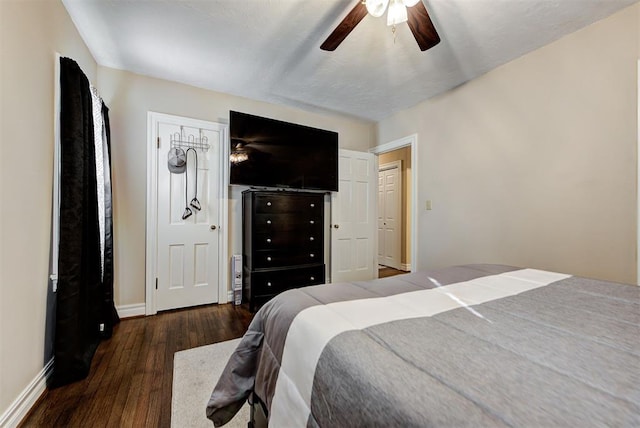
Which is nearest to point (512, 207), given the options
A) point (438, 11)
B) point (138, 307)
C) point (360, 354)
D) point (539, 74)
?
point (539, 74)

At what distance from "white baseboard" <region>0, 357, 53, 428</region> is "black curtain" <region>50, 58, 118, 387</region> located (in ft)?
0.18

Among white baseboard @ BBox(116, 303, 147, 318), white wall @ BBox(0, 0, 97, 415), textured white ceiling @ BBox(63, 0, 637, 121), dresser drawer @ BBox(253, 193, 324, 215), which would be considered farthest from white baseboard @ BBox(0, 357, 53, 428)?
textured white ceiling @ BBox(63, 0, 637, 121)

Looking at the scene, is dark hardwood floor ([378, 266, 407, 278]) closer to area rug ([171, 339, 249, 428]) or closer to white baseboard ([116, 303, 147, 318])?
area rug ([171, 339, 249, 428])

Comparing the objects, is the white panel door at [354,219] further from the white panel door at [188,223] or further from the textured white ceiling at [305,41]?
the white panel door at [188,223]

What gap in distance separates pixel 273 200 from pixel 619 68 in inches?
116

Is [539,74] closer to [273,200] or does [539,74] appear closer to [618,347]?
[618,347]

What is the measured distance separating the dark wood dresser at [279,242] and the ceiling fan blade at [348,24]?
5.20 feet

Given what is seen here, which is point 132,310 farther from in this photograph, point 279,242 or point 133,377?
point 279,242

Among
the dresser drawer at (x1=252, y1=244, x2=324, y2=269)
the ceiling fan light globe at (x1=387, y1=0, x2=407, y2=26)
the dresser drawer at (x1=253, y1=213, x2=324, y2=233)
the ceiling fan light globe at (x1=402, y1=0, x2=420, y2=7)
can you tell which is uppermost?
the ceiling fan light globe at (x1=387, y1=0, x2=407, y2=26)

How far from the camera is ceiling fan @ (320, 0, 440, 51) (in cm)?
145

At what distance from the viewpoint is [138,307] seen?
8.70ft

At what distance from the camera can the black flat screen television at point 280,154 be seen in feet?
9.46

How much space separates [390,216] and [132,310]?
169 inches

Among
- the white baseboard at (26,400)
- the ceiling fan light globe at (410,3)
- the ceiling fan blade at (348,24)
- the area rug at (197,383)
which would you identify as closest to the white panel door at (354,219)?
the area rug at (197,383)
